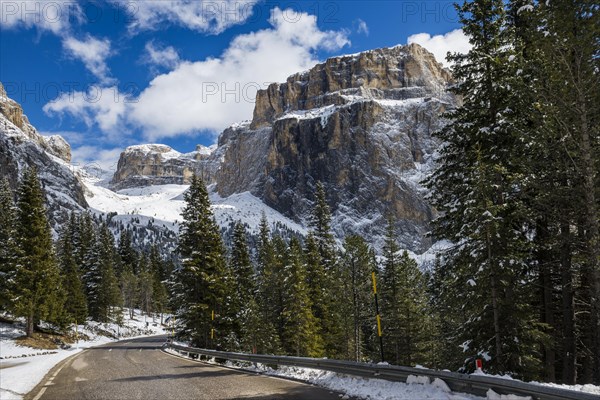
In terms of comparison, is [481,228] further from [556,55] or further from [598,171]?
[556,55]

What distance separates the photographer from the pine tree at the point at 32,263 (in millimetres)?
31719

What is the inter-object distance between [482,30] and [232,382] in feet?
52.8

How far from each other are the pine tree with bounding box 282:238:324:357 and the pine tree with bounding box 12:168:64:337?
1915 cm

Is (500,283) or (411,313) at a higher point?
(500,283)

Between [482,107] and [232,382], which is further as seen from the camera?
[482,107]

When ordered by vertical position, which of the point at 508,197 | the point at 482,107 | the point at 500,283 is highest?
the point at 482,107

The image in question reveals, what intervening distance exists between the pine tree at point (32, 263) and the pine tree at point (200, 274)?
11282 mm

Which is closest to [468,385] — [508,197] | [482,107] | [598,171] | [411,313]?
[598,171]

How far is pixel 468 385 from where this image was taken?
26.2 feet

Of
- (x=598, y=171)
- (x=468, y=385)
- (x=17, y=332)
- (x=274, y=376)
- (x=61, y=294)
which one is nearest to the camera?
(x=468, y=385)

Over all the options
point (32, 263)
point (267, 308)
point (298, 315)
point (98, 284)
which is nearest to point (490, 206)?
point (298, 315)

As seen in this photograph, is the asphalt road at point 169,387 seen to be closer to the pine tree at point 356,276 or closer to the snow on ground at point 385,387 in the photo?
the snow on ground at point 385,387

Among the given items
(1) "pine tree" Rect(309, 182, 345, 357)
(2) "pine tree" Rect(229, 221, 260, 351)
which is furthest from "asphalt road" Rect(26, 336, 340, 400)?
(2) "pine tree" Rect(229, 221, 260, 351)

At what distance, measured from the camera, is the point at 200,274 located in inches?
1158
